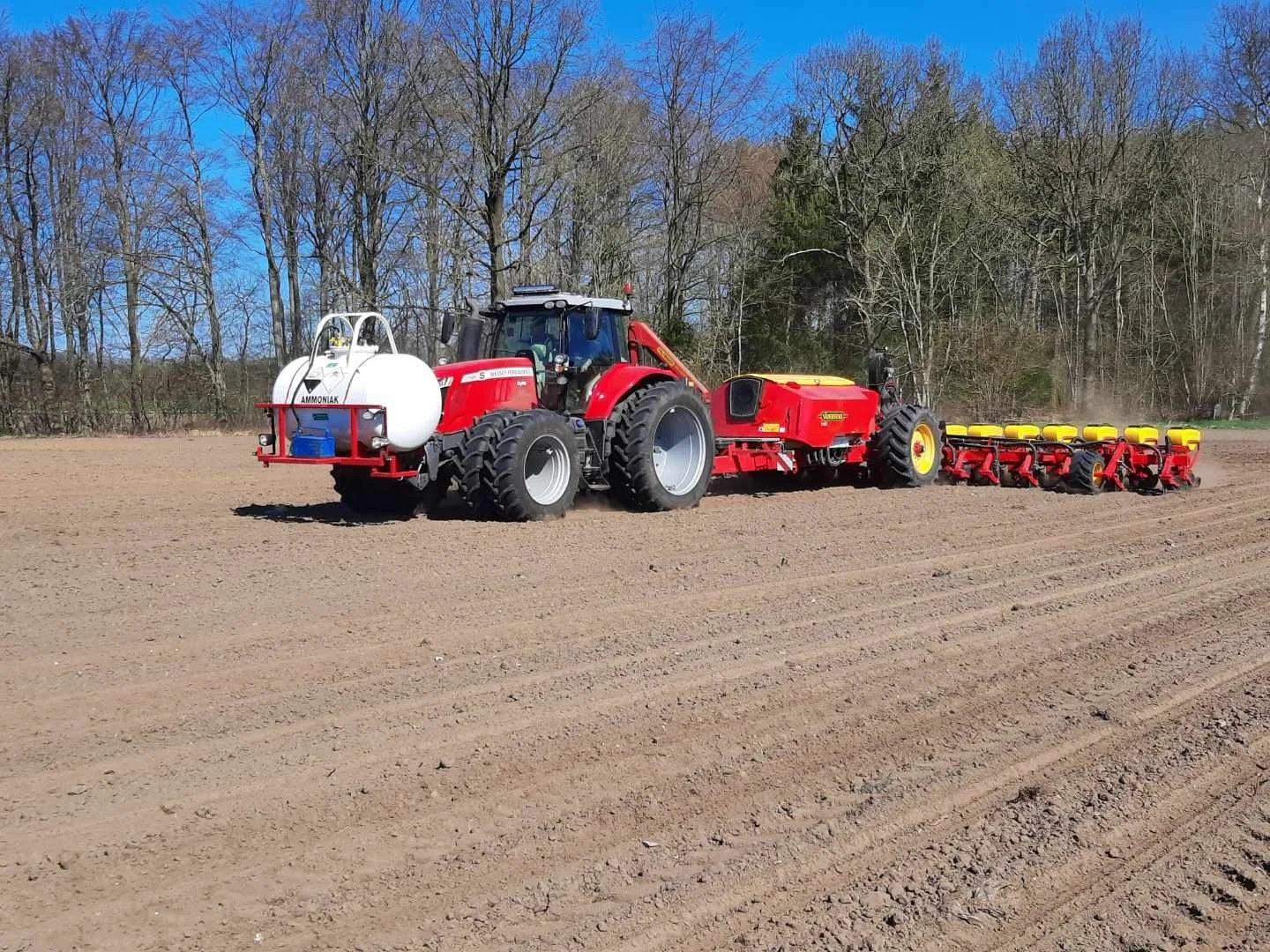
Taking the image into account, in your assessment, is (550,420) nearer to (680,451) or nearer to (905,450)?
(680,451)

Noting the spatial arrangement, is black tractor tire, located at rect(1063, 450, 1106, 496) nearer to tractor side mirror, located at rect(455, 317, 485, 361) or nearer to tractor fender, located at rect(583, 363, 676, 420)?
tractor fender, located at rect(583, 363, 676, 420)

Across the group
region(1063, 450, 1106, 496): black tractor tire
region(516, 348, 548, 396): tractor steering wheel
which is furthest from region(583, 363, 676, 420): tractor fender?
region(1063, 450, 1106, 496): black tractor tire

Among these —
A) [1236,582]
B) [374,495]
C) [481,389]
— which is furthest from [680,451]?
[1236,582]

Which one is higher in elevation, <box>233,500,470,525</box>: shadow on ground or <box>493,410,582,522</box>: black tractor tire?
<box>493,410,582,522</box>: black tractor tire

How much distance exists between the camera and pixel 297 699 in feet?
15.8

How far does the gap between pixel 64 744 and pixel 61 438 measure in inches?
912

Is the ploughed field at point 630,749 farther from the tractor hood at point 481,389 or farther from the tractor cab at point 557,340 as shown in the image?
the tractor cab at point 557,340

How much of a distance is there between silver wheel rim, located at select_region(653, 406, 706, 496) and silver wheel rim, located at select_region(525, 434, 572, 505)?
1.53 metres

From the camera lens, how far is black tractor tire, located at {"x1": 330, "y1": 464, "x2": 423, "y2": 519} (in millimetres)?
10680

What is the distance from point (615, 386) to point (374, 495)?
2.63m

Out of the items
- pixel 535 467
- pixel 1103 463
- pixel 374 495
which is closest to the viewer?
pixel 535 467

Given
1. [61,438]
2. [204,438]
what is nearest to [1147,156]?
[204,438]

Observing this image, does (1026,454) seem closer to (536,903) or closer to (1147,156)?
(536,903)

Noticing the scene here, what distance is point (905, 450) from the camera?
1325 cm
